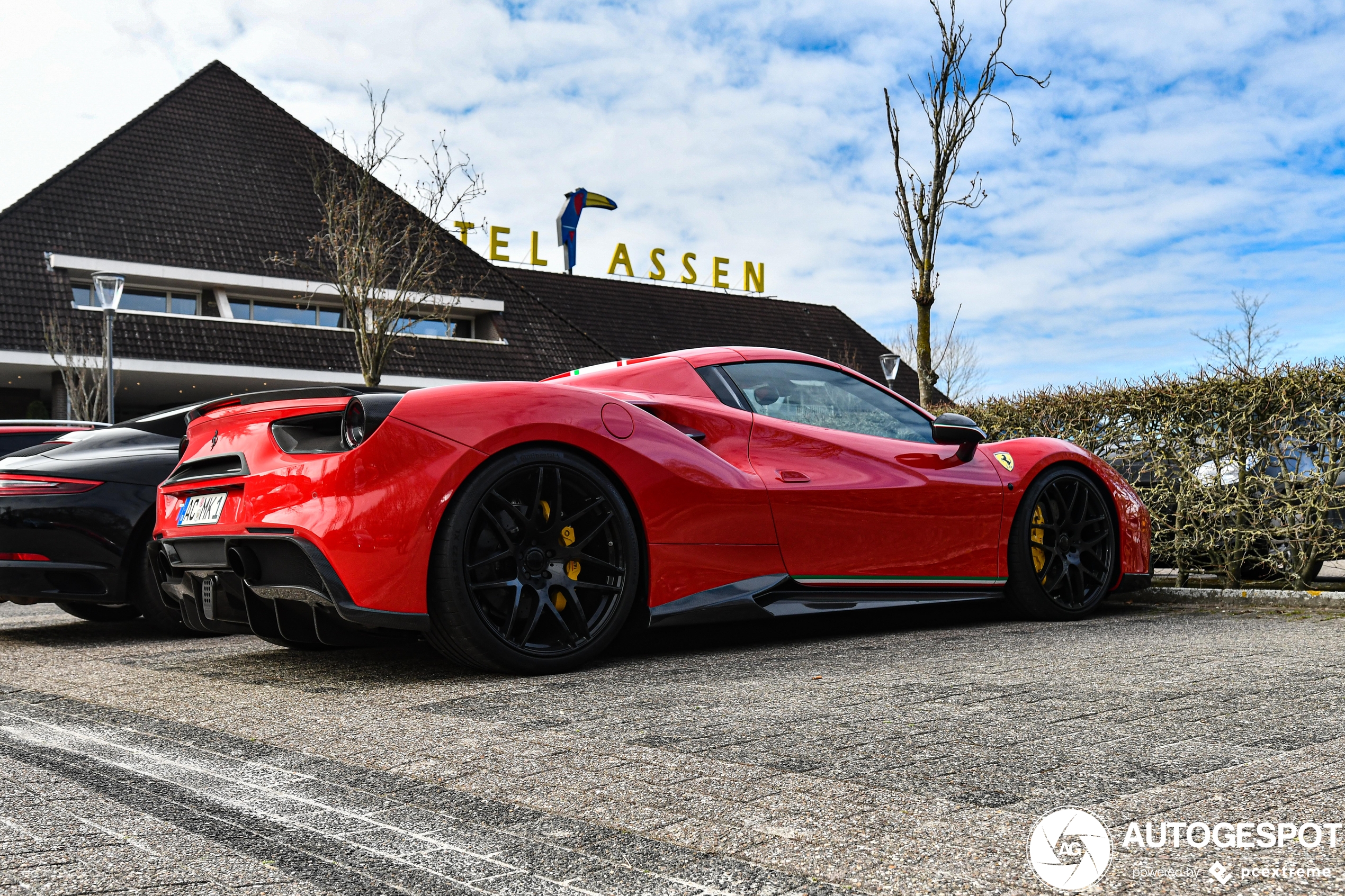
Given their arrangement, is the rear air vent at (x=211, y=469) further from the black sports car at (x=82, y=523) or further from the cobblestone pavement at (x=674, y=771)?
the black sports car at (x=82, y=523)

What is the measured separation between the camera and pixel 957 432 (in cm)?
554

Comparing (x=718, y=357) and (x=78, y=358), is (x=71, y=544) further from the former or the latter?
(x=78, y=358)

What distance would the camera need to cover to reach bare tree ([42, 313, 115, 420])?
22156mm

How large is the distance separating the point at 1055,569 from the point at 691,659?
7.93 ft

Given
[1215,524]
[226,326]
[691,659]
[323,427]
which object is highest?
[226,326]

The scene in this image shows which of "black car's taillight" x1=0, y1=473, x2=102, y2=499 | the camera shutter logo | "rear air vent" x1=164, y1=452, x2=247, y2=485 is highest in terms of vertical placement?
"rear air vent" x1=164, y1=452, x2=247, y2=485

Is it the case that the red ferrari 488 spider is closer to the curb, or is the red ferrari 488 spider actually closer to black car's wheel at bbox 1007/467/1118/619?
black car's wheel at bbox 1007/467/1118/619

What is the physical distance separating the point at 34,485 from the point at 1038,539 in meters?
5.11

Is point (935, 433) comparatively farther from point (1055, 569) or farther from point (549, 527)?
point (549, 527)

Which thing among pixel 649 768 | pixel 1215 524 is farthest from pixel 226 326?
pixel 649 768

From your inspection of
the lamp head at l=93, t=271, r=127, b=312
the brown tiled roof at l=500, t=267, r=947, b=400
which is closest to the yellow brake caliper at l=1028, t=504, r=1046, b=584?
the lamp head at l=93, t=271, r=127, b=312

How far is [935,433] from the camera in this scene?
5.59 metres

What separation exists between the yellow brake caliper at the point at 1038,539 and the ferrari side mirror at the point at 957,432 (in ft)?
1.97

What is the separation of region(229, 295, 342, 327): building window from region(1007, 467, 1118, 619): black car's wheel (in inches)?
873
